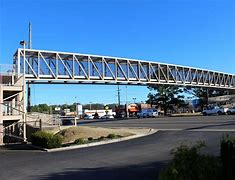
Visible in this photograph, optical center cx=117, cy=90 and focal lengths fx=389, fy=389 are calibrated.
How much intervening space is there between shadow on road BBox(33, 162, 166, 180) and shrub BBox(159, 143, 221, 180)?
159 inches

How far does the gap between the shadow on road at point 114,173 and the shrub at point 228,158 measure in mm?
3829

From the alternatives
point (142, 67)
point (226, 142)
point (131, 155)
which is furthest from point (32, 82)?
point (226, 142)

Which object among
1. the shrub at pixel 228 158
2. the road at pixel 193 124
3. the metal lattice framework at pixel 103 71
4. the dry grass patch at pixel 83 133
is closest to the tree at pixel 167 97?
the metal lattice framework at pixel 103 71

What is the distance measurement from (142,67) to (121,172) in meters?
70.2

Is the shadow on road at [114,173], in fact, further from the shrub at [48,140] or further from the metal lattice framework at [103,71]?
the metal lattice framework at [103,71]

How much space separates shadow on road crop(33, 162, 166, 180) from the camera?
1218 cm

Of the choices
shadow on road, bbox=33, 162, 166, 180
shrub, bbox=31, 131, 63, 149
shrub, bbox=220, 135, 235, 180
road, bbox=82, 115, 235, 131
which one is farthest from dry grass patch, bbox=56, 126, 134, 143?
shrub, bbox=220, 135, 235, 180

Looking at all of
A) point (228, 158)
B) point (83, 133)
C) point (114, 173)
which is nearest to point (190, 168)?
point (228, 158)

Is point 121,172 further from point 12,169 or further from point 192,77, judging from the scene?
point 192,77

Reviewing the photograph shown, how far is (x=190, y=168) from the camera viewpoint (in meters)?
7.14

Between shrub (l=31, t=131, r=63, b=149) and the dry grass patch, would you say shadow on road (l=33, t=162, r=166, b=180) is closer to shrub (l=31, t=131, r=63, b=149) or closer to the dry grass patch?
shrub (l=31, t=131, r=63, b=149)

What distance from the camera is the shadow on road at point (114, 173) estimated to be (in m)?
12.2

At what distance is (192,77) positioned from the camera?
99688 millimetres

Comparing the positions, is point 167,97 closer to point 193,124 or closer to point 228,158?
point 193,124
